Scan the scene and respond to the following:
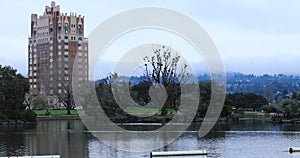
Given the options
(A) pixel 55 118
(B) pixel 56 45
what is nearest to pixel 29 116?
(A) pixel 55 118

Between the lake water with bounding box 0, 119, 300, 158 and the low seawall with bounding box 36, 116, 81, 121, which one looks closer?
the lake water with bounding box 0, 119, 300, 158

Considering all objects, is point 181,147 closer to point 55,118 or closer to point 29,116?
point 29,116

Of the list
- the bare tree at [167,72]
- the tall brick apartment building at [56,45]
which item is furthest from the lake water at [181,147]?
the tall brick apartment building at [56,45]

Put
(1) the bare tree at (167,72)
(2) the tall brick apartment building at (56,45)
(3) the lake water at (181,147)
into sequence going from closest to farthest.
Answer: (3) the lake water at (181,147) < (1) the bare tree at (167,72) < (2) the tall brick apartment building at (56,45)

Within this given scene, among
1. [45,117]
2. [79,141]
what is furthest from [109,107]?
[79,141]

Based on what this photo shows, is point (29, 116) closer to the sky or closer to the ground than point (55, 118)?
closer to the sky

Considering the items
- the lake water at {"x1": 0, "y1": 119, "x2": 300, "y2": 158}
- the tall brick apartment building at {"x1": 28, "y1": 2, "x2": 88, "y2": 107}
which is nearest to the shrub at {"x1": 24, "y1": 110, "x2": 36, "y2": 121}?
the lake water at {"x1": 0, "y1": 119, "x2": 300, "y2": 158}

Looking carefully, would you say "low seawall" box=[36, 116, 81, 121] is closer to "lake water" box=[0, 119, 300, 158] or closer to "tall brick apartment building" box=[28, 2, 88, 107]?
"lake water" box=[0, 119, 300, 158]

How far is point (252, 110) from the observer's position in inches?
2207

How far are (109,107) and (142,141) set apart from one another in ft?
51.8

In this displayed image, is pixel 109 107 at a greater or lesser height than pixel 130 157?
greater

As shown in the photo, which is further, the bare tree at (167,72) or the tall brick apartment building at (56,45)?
the tall brick apartment building at (56,45)

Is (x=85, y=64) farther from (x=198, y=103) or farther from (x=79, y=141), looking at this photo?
(x=79, y=141)

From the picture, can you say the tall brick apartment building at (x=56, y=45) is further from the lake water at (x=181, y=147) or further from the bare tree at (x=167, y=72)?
the lake water at (x=181, y=147)
